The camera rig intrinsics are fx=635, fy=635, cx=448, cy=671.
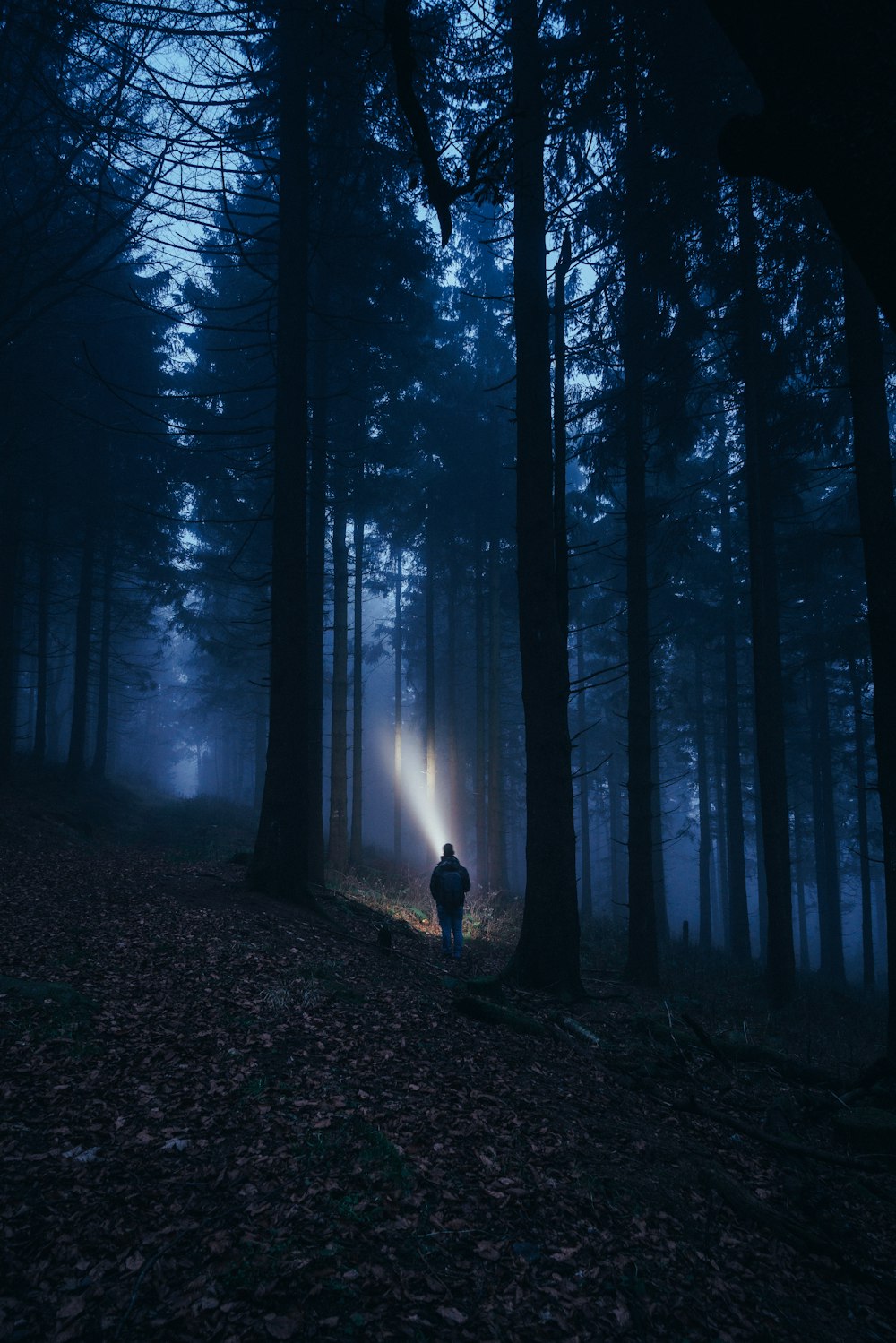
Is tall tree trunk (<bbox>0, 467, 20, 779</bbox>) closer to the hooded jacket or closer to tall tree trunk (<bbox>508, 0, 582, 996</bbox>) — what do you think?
the hooded jacket

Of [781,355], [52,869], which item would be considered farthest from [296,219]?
[52,869]

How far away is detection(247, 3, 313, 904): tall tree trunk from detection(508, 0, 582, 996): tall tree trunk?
3576 mm

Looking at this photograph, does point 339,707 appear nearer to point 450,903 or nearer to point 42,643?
point 450,903

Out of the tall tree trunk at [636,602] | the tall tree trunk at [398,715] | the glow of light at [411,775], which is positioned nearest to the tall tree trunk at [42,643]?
the tall tree trunk at [398,715]

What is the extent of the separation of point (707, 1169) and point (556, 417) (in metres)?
9.54

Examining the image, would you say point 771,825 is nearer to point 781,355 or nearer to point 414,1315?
point 781,355

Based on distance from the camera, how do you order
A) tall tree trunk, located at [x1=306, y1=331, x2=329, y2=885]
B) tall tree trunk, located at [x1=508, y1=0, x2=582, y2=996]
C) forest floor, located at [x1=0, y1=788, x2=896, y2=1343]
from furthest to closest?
tall tree trunk, located at [x1=306, y1=331, x2=329, y2=885] < tall tree trunk, located at [x1=508, y1=0, x2=582, y2=996] < forest floor, located at [x1=0, y1=788, x2=896, y2=1343]

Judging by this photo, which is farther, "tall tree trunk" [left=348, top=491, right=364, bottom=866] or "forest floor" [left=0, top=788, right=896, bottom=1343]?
"tall tree trunk" [left=348, top=491, right=364, bottom=866]

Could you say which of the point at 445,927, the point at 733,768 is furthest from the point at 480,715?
the point at 445,927

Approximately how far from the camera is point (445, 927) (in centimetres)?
1162

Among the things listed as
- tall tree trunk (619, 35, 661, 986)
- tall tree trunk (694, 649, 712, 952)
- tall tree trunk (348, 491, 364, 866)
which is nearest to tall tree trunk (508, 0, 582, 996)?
tall tree trunk (619, 35, 661, 986)

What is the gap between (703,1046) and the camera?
7582 mm

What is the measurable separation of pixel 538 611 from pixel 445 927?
20.6 feet

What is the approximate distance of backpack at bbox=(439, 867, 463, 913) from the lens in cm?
1161
